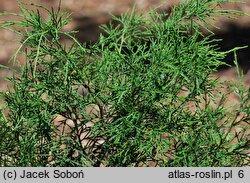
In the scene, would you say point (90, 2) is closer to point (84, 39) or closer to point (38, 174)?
point (84, 39)

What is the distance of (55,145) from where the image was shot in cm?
158

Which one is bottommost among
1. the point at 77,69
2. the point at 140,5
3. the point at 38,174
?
the point at 38,174

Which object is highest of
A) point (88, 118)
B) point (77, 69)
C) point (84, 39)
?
point (84, 39)

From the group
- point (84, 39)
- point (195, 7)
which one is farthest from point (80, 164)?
point (84, 39)

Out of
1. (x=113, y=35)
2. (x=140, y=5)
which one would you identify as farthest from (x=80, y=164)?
(x=140, y=5)

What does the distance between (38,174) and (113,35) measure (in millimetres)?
437

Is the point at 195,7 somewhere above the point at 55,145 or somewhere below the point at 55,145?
above

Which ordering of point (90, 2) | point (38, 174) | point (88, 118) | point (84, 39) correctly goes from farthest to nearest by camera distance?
point (90, 2), point (84, 39), point (88, 118), point (38, 174)

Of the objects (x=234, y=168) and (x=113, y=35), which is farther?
(x=113, y=35)

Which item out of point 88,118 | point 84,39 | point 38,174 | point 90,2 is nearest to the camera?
point 38,174

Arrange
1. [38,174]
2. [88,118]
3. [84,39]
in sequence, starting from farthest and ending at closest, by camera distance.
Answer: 1. [84,39]
2. [88,118]
3. [38,174]

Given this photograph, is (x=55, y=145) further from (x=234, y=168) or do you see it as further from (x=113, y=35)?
(x=234, y=168)

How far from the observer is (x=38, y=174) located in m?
1.49

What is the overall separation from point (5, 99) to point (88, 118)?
0.77 ft
